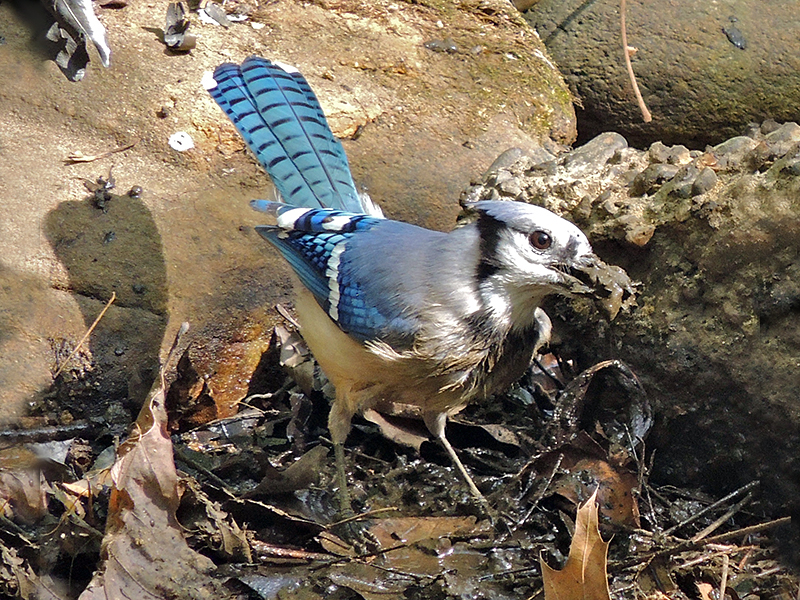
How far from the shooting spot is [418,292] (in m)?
3.24

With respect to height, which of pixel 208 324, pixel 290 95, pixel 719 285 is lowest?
pixel 208 324

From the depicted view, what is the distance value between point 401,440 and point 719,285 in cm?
131

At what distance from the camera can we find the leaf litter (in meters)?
2.80

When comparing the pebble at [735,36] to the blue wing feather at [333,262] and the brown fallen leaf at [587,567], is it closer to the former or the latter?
the blue wing feather at [333,262]

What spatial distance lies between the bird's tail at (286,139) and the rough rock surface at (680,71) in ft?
6.75

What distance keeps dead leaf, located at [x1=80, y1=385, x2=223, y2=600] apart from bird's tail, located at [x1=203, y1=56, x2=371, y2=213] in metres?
1.32

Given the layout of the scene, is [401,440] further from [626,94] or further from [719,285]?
[626,94]

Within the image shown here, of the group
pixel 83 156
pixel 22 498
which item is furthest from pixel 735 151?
pixel 22 498

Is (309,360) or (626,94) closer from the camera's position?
(309,360)

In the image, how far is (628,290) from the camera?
326 cm

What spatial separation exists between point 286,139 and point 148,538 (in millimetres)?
1808

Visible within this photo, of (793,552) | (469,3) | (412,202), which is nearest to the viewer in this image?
(793,552)

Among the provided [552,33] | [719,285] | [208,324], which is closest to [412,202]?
[208,324]

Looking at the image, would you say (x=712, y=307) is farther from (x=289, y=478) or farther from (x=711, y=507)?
(x=289, y=478)
